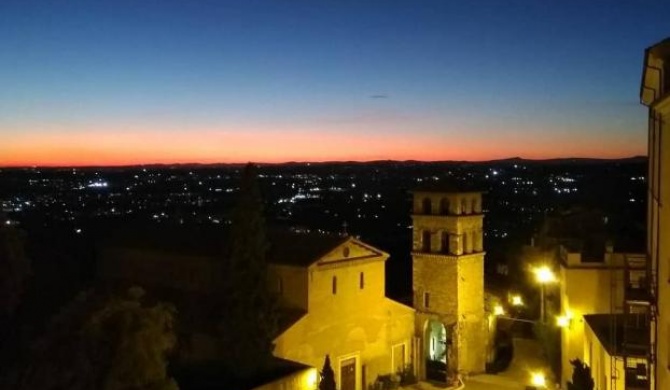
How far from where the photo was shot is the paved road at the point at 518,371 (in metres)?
31.6

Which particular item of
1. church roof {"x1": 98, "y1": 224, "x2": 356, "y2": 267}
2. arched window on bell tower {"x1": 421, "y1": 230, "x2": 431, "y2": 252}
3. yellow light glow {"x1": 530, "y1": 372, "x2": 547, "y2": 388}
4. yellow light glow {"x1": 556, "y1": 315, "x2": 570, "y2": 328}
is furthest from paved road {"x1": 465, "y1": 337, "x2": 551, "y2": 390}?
church roof {"x1": 98, "y1": 224, "x2": 356, "y2": 267}

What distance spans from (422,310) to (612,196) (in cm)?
3316

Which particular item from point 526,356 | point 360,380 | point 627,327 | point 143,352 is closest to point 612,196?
point 526,356

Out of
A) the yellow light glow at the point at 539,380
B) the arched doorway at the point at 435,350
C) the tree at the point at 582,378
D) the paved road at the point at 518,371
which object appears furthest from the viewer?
the arched doorway at the point at 435,350

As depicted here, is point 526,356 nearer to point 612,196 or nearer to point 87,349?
point 87,349

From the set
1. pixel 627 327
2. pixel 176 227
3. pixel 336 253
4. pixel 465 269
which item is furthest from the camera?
pixel 176 227

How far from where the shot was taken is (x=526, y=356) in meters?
33.8

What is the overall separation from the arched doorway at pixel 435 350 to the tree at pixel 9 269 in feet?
58.4

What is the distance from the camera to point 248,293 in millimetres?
26844

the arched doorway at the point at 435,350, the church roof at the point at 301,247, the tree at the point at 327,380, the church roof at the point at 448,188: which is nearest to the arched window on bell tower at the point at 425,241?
the church roof at the point at 448,188

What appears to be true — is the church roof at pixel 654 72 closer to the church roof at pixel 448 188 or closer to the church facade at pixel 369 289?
the church facade at pixel 369 289

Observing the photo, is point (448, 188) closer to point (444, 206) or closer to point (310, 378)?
point (444, 206)

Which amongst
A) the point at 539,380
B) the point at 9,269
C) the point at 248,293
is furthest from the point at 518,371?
the point at 9,269

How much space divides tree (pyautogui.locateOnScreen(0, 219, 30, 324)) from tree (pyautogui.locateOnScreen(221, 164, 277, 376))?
709 centimetres
